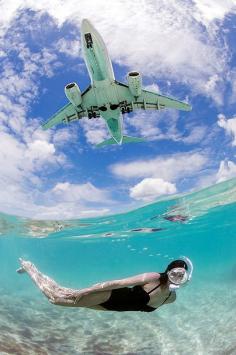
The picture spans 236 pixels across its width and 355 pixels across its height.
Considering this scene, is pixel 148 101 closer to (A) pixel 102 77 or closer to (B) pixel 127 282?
(A) pixel 102 77

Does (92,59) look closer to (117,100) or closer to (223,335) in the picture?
(117,100)

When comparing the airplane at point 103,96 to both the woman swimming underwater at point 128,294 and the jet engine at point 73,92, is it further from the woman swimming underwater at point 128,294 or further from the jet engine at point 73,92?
the woman swimming underwater at point 128,294

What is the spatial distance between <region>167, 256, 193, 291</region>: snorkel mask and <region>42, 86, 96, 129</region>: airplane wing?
55.6 feet

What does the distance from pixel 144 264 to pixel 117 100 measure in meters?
87.5

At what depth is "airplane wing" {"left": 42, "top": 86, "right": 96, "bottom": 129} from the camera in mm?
19359

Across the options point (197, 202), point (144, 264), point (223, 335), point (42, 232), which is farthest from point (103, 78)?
point (144, 264)

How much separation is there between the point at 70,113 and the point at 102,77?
421 cm

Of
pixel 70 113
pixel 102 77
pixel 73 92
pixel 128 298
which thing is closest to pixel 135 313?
pixel 70 113

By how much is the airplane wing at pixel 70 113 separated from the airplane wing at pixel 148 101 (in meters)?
1.91

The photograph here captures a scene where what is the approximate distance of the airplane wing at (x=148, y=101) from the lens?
18.6m

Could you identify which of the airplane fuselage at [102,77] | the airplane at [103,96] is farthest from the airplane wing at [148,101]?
the airplane fuselage at [102,77]

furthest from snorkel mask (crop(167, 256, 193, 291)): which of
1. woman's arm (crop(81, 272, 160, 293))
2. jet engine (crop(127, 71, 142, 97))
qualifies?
jet engine (crop(127, 71, 142, 97))

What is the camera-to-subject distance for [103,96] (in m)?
18.5

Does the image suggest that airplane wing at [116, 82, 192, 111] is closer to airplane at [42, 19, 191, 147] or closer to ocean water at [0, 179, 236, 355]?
airplane at [42, 19, 191, 147]
